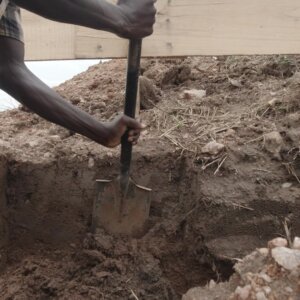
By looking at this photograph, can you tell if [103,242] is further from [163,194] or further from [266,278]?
[266,278]

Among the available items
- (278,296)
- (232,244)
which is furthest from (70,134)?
(278,296)

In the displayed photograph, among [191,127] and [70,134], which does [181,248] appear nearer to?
[191,127]

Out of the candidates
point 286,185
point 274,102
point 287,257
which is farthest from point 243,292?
point 274,102

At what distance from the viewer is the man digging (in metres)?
2.21

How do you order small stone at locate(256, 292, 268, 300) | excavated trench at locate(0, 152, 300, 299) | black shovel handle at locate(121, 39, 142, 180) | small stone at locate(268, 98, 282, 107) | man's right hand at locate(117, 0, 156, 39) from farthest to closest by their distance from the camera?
small stone at locate(268, 98, 282, 107) → excavated trench at locate(0, 152, 300, 299) → black shovel handle at locate(121, 39, 142, 180) → man's right hand at locate(117, 0, 156, 39) → small stone at locate(256, 292, 268, 300)

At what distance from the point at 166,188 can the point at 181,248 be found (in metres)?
0.36

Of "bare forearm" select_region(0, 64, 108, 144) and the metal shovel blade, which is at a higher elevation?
"bare forearm" select_region(0, 64, 108, 144)

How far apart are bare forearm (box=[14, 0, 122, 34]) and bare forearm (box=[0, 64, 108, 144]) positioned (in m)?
0.37

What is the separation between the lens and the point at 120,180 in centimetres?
324

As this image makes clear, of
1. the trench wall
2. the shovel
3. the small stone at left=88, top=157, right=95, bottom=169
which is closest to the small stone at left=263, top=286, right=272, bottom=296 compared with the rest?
the shovel

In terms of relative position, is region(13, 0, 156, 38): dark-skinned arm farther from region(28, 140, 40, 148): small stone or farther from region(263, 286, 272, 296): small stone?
region(28, 140, 40, 148): small stone

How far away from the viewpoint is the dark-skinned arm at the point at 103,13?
218cm

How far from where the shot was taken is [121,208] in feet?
11.0

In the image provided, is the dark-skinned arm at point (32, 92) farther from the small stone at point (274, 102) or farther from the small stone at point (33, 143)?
the small stone at point (274, 102)
